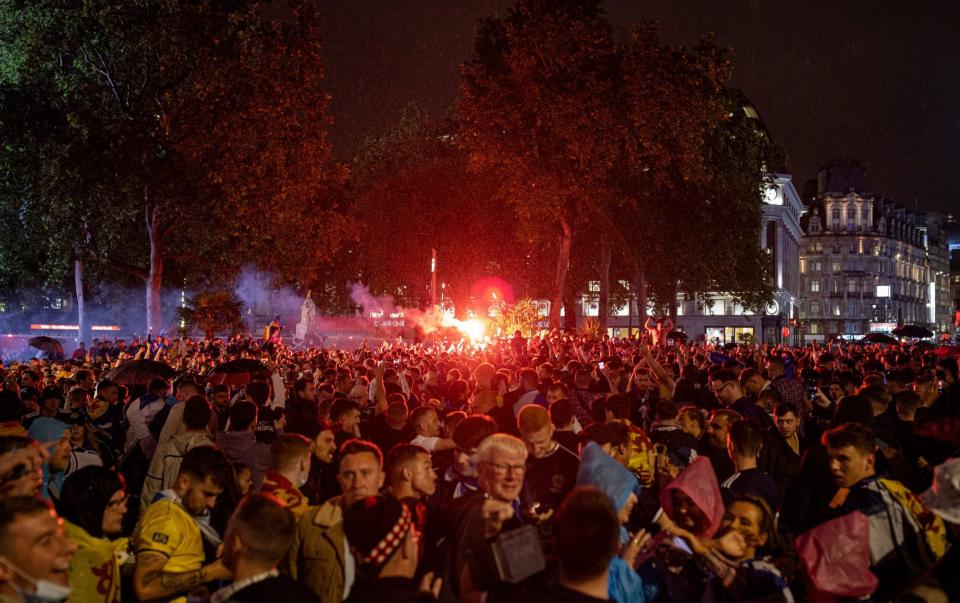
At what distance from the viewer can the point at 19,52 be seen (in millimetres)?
31438

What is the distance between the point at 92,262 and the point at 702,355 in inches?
869

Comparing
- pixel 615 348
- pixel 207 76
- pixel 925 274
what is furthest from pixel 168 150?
pixel 925 274

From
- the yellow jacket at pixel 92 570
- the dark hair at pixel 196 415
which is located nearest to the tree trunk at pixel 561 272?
the dark hair at pixel 196 415

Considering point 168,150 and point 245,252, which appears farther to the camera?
point 245,252

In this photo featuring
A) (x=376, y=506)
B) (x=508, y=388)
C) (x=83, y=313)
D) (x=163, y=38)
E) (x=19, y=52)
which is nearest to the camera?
(x=376, y=506)

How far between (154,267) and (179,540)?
28348mm

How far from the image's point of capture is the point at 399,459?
454 centimetres

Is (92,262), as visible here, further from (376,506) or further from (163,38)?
(376,506)

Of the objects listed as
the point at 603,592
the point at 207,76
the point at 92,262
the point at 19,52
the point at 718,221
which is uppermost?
the point at 19,52

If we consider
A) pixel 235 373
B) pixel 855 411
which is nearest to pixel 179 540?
pixel 855 411

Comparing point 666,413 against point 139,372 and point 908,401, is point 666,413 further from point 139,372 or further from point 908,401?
point 139,372

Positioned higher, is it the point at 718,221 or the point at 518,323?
the point at 718,221

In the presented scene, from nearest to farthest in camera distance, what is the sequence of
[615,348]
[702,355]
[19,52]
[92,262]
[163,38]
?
[702,355] < [615,348] < [163,38] < [92,262] < [19,52]

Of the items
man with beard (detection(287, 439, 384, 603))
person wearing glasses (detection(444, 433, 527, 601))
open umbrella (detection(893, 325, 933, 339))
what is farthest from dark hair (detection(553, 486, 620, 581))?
open umbrella (detection(893, 325, 933, 339))
